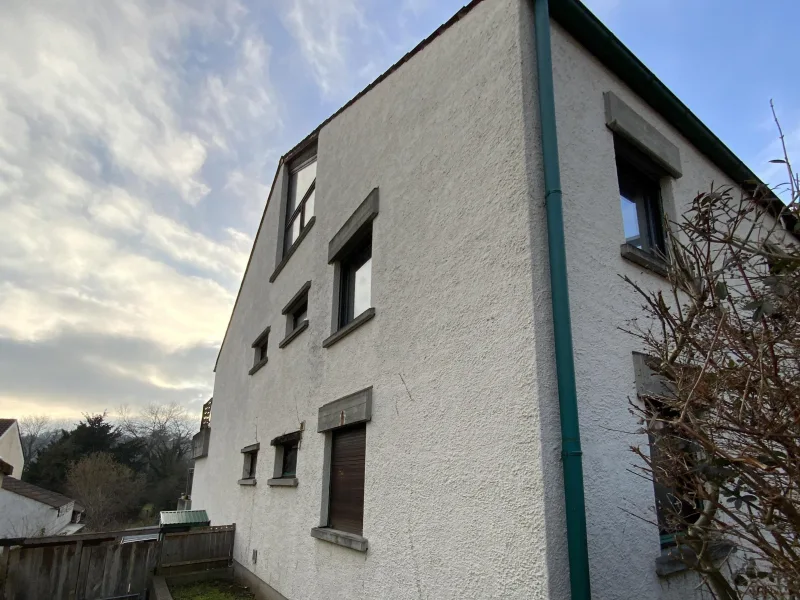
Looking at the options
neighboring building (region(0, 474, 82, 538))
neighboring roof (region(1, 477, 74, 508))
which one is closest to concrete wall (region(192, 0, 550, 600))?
neighboring building (region(0, 474, 82, 538))

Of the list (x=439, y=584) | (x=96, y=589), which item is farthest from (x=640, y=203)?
(x=96, y=589)

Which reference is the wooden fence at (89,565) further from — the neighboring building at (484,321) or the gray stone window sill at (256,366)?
the gray stone window sill at (256,366)

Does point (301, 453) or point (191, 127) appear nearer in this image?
point (301, 453)

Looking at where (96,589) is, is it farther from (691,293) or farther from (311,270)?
(691,293)

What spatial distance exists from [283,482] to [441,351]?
4.64m

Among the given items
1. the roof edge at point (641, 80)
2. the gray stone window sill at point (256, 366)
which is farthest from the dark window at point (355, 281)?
the gray stone window sill at point (256, 366)

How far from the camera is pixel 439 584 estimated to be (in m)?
3.83

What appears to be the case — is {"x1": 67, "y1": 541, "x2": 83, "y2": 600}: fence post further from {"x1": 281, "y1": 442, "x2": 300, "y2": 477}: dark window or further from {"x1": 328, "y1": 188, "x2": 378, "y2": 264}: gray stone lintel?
{"x1": 328, "y1": 188, "x2": 378, "y2": 264}: gray stone lintel

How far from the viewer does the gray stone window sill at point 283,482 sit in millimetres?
7189

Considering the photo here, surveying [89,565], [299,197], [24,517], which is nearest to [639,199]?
[299,197]

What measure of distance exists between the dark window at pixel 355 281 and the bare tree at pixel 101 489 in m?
33.4

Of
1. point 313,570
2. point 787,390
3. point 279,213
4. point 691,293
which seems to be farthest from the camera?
point 279,213

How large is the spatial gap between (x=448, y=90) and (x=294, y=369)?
16.9 feet

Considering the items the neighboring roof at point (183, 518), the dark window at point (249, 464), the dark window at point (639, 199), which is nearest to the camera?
the dark window at point (639, 199)
